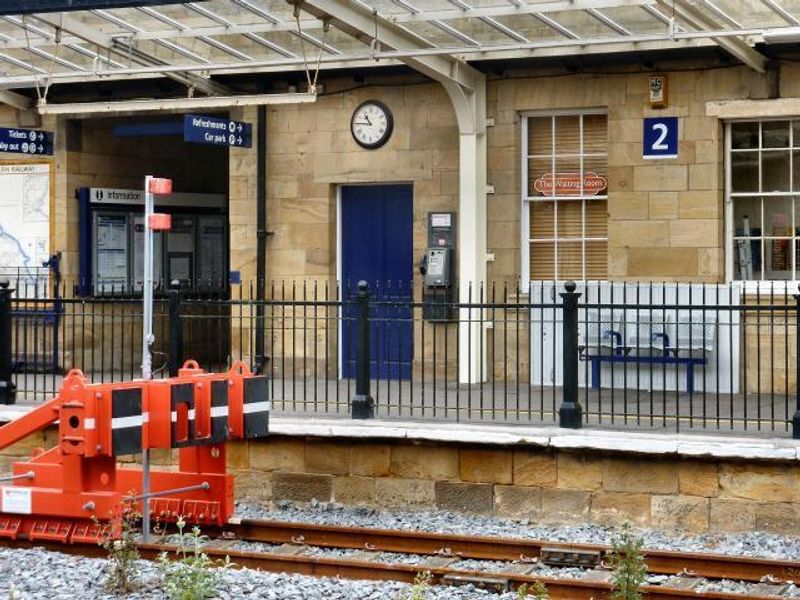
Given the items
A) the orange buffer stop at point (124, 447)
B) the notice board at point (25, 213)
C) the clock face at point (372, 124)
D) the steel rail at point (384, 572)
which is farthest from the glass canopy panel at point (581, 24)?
the steel rail at point (384, 572)

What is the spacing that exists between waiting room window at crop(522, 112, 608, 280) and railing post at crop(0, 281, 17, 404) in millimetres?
A: 5698

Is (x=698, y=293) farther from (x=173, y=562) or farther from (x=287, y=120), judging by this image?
(x=173, y=562)

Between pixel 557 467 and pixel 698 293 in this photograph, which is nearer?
pixel 557 467

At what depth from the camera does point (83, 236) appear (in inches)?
781

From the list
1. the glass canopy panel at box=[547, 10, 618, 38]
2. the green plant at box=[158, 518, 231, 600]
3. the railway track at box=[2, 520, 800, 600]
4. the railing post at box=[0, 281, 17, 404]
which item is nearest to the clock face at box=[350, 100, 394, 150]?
the glass canopy panel at box=[547, 10, 618, 38]

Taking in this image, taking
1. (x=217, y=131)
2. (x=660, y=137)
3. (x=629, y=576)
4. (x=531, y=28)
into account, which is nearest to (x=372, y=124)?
(x=217, y=131)

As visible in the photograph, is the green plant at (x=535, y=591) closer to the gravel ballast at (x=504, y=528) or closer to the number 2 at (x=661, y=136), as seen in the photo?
the gravel ballast at (x=504, y=528)

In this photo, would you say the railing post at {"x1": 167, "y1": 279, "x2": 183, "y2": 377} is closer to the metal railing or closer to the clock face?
the metal railing

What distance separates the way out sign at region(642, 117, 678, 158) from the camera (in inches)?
648

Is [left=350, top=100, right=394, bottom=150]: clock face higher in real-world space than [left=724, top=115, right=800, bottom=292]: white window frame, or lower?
higher

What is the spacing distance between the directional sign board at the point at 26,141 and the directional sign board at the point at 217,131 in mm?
2409

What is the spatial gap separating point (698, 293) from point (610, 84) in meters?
2.47

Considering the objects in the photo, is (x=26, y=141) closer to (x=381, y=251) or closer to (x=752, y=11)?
(x=381, y=251)

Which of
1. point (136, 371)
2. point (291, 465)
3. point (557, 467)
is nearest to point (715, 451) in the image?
point (557, 467)
